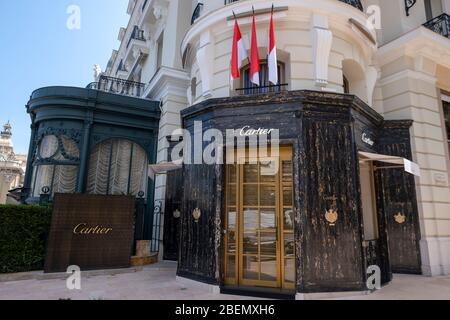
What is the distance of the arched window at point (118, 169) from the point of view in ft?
34.2

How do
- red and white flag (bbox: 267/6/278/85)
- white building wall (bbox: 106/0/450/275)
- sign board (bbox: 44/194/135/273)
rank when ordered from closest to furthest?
1. red and white flag (bbox: 267/6/278/85)
2. sign board (bbox: 44/194/135/273)
3. white building wall (bbox: 106/0/450/275)

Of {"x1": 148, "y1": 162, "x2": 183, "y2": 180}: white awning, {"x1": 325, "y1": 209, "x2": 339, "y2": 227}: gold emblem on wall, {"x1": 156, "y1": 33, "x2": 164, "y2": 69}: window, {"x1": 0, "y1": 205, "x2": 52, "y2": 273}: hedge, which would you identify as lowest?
{"x1": 0, "y1": 205, "x2": 52, "y2": 273}: hedge

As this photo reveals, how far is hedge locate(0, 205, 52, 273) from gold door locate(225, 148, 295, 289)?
4814 mm

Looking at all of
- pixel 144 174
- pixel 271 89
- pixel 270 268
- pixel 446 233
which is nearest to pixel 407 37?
pixel 271 89

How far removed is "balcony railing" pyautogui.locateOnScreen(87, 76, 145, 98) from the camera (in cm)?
1315

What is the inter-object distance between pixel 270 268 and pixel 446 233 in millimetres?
6033

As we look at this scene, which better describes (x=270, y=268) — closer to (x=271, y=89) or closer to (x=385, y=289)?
(x=385, y=289)

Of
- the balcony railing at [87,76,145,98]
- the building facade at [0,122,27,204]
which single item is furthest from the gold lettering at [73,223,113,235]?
the building facade at [0,122,27,204]

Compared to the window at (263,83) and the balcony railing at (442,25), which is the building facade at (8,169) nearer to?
the window at (263,83)

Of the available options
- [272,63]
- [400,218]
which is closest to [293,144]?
[272,63]

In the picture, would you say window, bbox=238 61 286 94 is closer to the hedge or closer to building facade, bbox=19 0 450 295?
building facade, bbox=19 0 450 295

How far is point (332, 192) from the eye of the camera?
19.7ft

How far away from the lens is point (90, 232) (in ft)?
25.5

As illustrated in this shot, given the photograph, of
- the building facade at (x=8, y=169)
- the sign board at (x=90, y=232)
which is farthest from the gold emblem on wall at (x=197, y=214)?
the building facade at (x=8, y=169)
